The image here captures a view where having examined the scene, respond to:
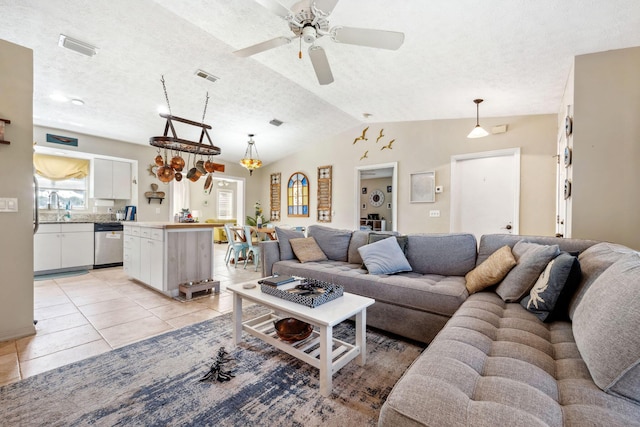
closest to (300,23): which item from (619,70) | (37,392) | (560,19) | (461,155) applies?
(560,19)

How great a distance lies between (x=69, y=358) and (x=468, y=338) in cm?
268

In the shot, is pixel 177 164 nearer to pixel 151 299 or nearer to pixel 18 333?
pixel 151 299

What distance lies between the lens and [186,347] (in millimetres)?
2152

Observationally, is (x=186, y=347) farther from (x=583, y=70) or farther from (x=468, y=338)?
(x=583, y=70)

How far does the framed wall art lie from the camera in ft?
16.2

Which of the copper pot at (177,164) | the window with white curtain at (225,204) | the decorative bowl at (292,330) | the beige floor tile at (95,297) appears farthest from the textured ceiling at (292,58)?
the window with white curtain at (225,204)

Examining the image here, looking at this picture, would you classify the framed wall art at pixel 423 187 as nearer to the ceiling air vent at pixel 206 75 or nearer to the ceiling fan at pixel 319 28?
the ceiling fan at pixel 319 28

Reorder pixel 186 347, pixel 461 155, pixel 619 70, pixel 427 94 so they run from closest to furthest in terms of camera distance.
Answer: pixel 186 347
pixel 619 70
pixel 427 94
pixel 461 155

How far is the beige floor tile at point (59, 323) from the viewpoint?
2.46 m

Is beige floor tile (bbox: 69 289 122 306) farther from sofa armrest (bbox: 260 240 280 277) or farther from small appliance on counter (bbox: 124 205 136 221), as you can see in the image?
small appliance on counter (bbox: 124 205 136 221)

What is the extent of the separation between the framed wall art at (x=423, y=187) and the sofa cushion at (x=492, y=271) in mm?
2869

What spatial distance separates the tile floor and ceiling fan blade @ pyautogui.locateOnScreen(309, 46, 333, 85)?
258cm

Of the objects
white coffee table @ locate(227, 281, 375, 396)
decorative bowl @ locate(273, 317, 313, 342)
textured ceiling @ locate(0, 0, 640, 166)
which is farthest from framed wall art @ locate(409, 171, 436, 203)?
decorative bowl @ locate(273, 317, 313, 342)

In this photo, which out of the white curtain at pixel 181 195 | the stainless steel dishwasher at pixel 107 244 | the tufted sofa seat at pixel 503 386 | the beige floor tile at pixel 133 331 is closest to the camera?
Result: the tufted sofa seat at pixel 503 386
